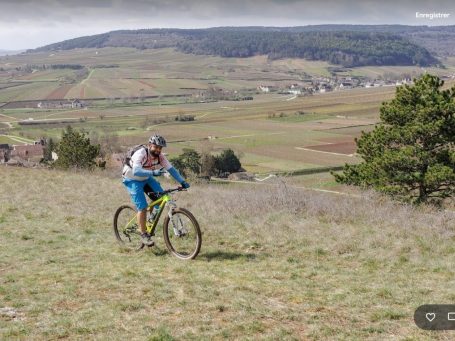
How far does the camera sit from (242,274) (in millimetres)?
8758

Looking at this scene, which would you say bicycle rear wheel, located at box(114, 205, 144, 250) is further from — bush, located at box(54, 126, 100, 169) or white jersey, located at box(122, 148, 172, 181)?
bush, located at box(54, 126, 100, 169)

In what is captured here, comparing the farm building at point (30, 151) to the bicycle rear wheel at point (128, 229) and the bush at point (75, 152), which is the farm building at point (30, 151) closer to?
the bush at point (75, 152)

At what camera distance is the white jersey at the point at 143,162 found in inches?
387

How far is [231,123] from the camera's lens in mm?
119188

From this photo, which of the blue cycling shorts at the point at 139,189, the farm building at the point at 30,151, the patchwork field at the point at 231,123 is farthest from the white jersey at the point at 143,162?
the farm building at the point at 30,151

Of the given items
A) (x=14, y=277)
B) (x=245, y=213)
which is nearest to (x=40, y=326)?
(x=14, y=277)

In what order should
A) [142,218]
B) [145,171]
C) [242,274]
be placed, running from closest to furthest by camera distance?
[242,274] < [145,171] < [142,218]

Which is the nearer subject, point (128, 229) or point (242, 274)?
point (242, 274)

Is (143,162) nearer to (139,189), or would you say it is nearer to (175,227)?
(139,189)

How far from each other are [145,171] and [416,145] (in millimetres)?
17893

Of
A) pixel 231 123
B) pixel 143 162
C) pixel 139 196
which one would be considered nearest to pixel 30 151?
pixel 231 123

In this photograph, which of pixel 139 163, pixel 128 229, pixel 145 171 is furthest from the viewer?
pixel 128 229

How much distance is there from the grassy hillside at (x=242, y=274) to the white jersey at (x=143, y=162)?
1748 mm

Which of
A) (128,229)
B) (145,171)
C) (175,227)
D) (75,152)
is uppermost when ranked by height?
(145,171)
